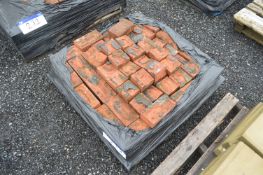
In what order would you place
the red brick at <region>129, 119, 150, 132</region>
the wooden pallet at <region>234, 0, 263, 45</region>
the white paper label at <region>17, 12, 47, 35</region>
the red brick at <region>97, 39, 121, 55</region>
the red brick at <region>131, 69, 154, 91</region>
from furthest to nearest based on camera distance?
the wooden pallet at <region>234, 0, 263, 45</region> < the white paper label at <region>17, 12, 47, 35</region> < the red brick at <region>97, 39, 121, 55</region> < the red brick at <region>131, 69, 154, 91</region> < the red brick at <region>129, 119, 150, 132</region>

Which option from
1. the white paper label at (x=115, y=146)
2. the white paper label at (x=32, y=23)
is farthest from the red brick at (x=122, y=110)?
the white paper label at (x=32, y=23)

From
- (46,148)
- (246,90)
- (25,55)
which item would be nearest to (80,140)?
(46,148)

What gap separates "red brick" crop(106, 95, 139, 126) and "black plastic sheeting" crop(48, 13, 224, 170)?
0.09m

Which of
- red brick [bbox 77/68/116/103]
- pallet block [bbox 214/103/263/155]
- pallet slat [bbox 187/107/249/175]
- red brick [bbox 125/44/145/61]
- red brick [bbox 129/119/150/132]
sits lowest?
pallet slat [bbox 187/107/249/175]

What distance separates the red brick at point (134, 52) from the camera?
2.83 m

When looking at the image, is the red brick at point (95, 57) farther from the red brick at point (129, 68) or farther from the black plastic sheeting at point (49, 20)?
the black plastic sheeting at point (49, 20)

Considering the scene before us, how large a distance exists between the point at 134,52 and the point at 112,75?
1.18 feet

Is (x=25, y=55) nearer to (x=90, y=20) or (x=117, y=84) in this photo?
(x=90, y=20)

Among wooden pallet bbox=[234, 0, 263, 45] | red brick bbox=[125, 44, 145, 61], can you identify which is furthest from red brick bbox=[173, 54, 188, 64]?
wooden pallet bbox=[234, 0, 263, 45]

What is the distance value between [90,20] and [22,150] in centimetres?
197

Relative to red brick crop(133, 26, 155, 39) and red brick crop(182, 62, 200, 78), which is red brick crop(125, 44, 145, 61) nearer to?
red brick crop(133, 26, 155, 39)

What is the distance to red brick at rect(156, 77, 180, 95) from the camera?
2.69 m

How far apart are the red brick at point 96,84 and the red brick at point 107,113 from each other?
7 centimetres

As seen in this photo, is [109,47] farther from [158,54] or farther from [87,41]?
[158,54]
